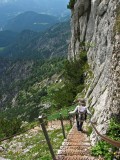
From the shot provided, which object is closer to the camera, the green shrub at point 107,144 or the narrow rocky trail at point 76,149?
the narrow rocky trail at point 76,149

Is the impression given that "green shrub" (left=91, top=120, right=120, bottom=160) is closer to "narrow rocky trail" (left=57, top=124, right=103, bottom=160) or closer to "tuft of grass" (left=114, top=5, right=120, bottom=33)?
"narrow rocky trail" (left=57, top=124, right=103, bottom=160)

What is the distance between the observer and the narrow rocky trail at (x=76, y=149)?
17.2 meters

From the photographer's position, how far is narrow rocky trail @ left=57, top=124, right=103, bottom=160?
17.2 m

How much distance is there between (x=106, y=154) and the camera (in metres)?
17.4

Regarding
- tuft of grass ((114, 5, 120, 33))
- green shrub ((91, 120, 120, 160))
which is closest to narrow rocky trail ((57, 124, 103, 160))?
green shrub ((91, 120, 120, 160))

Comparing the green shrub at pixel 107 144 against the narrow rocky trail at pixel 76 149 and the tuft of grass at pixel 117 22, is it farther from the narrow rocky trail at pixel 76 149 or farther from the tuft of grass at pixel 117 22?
the tuft of grass at pixel 117 22

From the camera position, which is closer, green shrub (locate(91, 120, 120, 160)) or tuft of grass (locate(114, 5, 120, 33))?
green shrub (locate(91, 120, 120, 160))

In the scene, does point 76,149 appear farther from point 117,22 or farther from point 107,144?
point 117,22

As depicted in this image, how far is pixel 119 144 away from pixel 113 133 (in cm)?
1060

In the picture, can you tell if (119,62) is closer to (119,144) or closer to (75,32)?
(119,144)

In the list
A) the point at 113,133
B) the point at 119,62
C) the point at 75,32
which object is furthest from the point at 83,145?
Answer: the point at 75,32

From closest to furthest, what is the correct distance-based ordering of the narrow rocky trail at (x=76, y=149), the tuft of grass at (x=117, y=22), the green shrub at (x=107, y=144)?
1. the narrow rocky trail at (x=76, y=149)
2. the green shrub at (x=107, y=144)
3. the tuft of grass at (x=117, y=22)

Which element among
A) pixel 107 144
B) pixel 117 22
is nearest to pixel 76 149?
pixel 107 144

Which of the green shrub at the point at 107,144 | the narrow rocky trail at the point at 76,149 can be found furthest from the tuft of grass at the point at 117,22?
the narrow rocky trail at the point at 76,149
